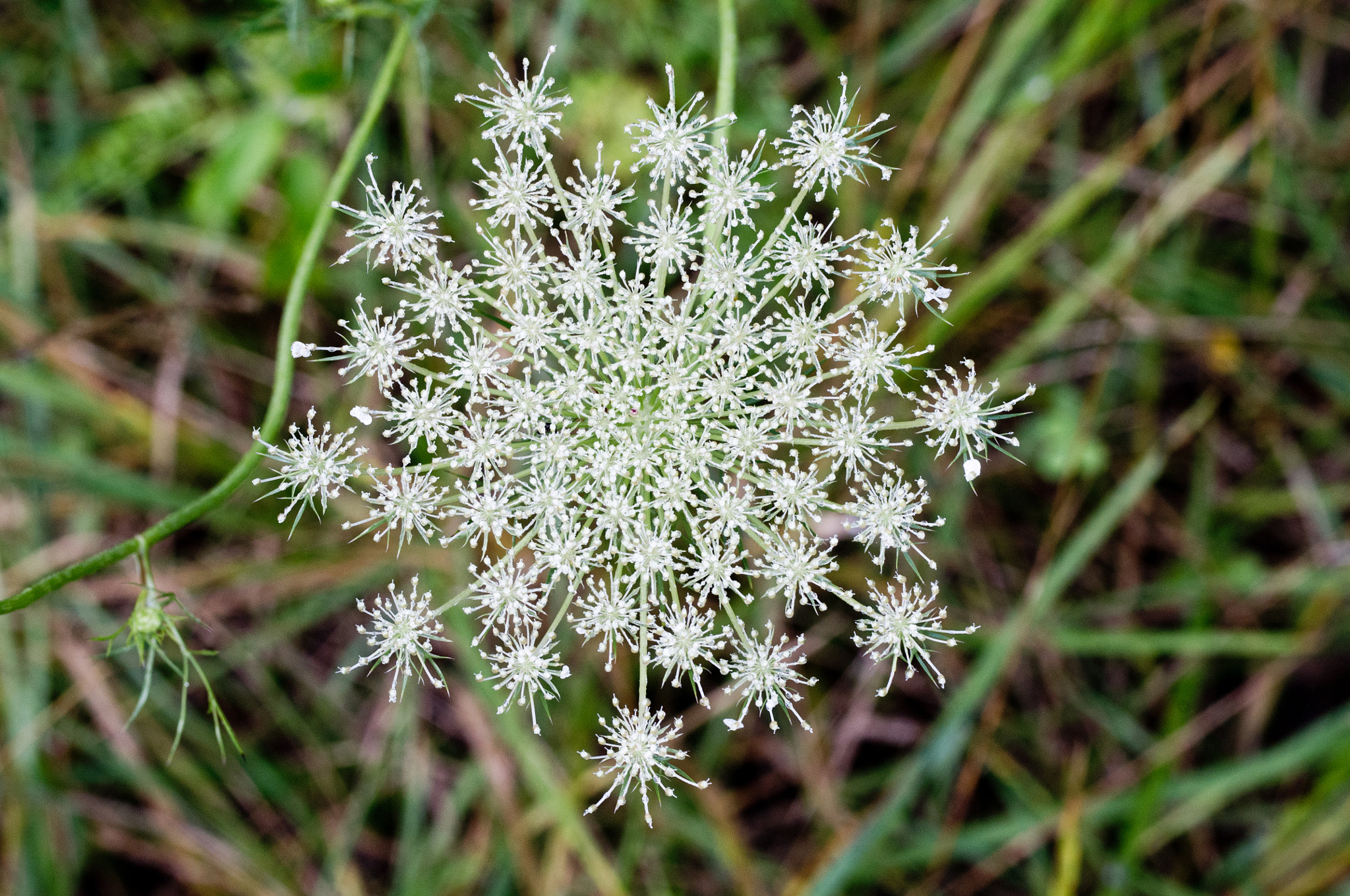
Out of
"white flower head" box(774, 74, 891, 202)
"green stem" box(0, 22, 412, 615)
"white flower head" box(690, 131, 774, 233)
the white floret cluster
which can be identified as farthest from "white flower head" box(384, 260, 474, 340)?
"white flower head" box(774, 74, 891, 202)

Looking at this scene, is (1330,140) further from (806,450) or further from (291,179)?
(291,179)

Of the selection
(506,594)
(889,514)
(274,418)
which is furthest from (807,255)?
(274,418)

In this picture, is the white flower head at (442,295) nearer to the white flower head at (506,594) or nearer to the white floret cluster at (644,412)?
the white floret cluster at (644,412)

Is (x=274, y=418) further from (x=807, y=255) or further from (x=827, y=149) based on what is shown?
(x=827, y=149)

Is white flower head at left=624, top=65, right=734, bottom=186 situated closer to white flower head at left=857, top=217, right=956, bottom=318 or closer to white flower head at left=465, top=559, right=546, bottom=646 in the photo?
white flower head at left=857, top=217, right=956, bottom=318

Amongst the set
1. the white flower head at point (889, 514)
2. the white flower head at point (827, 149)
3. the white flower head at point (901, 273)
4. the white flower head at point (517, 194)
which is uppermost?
the white flower head at point (517, 194)

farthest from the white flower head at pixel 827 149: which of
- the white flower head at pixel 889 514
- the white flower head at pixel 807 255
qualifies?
the white flower head at pixel 889 514
